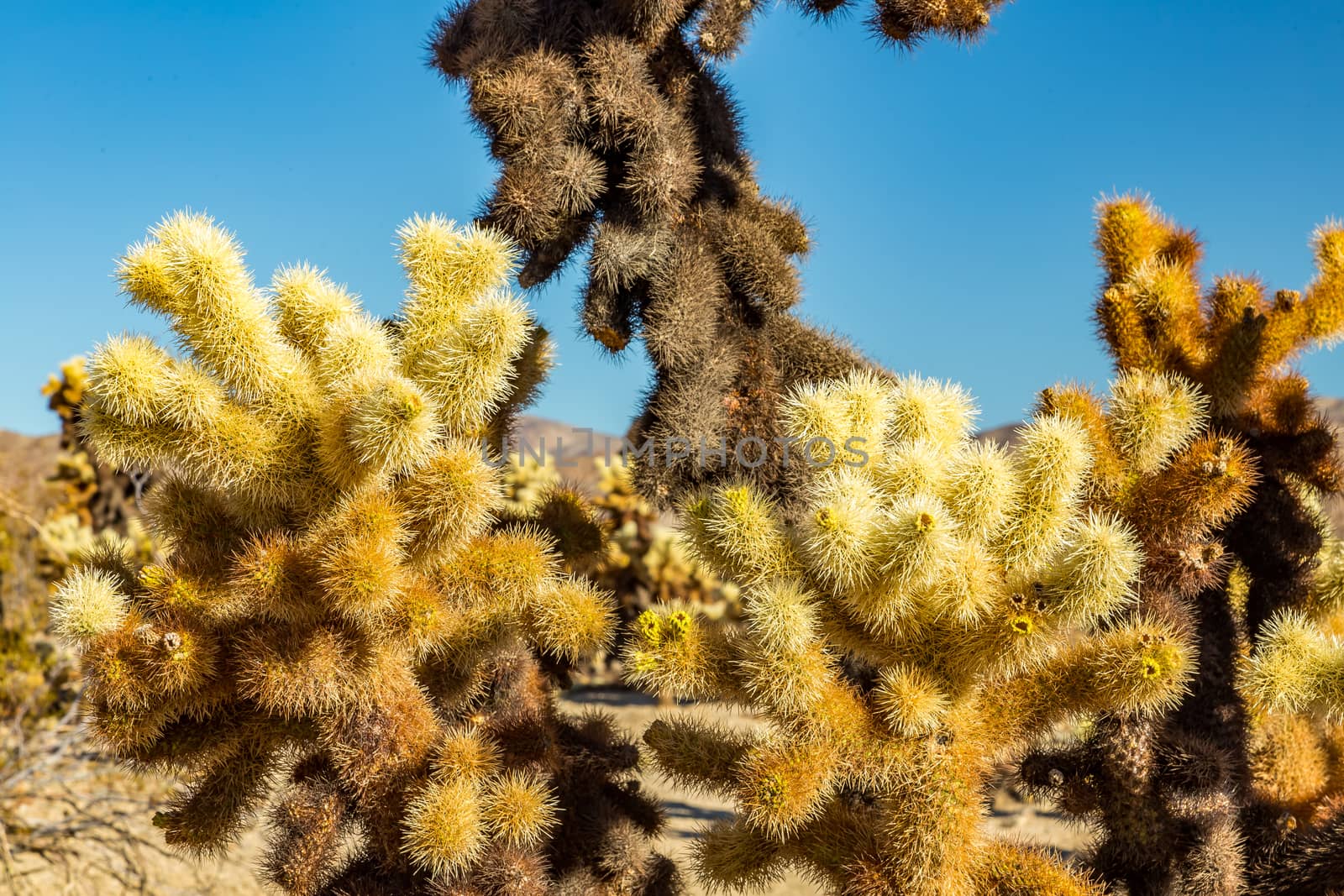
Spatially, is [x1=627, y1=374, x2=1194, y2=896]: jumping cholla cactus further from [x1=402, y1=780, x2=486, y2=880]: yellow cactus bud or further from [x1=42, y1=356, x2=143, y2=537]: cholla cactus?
[x1=42, y1=356, x2=143, y2=537]: cholla cactus

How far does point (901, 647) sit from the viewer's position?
77.9 inches

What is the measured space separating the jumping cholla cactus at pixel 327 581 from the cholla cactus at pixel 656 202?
0.34 metres

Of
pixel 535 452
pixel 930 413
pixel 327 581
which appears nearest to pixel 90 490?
pixel 535 452

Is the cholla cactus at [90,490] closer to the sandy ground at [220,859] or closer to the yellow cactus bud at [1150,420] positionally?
the sandy ground at [220,859]

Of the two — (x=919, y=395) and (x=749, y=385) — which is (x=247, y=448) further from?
(x=919, y=395)

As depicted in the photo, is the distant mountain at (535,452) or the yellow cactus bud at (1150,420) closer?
the yellow cactus bud at (1150,420)

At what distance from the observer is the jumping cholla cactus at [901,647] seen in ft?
5.83

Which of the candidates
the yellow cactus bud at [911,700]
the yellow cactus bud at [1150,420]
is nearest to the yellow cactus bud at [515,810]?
the yellow cactus bud at [911,700]

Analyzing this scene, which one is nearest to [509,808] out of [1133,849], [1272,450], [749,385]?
[749,385]

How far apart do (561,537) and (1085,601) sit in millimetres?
1324

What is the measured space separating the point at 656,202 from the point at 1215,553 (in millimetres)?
1549

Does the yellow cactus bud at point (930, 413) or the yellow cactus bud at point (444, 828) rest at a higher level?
the yellow cactus bud at point (930, 413)

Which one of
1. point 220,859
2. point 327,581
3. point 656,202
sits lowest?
point 220,859

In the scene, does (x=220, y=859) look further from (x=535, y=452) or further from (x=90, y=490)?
(x=90, y=490)
